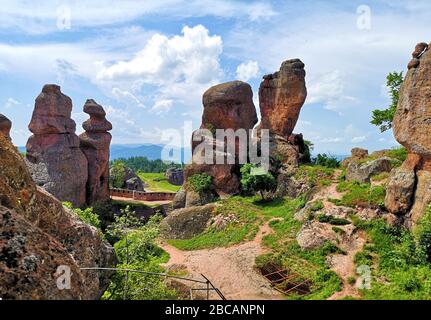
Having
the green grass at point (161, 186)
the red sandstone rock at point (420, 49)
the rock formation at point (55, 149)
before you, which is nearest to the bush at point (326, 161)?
the red sandstone rock at point (420, 49)

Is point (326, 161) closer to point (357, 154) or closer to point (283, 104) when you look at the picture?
point (357, 154)

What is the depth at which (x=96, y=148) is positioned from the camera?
44.3m

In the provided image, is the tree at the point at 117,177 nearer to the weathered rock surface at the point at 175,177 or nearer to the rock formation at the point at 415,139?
the weathered rock surface at the point at 175,177

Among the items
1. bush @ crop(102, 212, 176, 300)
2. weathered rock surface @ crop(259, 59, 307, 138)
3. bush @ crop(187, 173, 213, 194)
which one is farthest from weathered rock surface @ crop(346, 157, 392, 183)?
bush @ crop(102, 212, 176, 300)

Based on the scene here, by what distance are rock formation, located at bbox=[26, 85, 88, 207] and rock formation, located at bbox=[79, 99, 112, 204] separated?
251cm

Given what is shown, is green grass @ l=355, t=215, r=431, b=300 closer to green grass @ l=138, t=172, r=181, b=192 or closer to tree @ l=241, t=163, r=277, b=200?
tree @ l=241, t=163, r=277, b=200

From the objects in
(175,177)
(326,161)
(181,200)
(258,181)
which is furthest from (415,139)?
(175,177)

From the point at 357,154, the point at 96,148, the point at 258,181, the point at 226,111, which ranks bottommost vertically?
the point at 258,181

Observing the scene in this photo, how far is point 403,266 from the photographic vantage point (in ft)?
68.4

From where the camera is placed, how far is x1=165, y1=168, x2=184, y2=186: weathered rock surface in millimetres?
88250

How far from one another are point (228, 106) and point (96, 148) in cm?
1579
